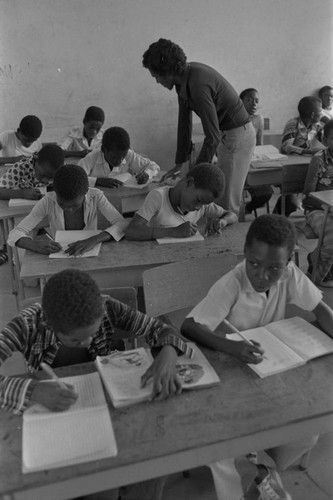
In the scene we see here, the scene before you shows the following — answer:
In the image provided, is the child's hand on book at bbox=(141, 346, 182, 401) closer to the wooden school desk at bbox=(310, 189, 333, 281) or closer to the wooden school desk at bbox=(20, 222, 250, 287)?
the wooden school desk at bbox=(20, 222, 250, 287)

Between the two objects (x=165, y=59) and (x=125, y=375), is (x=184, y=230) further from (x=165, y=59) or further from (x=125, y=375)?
(x=125, y=375)

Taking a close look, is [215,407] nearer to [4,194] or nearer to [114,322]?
[114,322]

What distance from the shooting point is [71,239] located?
8.35 feet

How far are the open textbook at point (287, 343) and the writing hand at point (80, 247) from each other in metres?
1.04

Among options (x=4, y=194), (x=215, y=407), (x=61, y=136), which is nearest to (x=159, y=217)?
(x=4, y=194)

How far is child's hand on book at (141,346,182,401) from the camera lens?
134 cm

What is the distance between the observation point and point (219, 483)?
155cm

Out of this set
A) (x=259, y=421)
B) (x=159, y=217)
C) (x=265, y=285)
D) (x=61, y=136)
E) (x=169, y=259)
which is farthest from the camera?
(x=61, y=136)

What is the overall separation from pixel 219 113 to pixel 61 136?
8.72 feet

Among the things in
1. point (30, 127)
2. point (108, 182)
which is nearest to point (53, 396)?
point (108, 182)

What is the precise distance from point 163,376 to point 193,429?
7.4 inches

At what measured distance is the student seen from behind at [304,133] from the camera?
177 inches

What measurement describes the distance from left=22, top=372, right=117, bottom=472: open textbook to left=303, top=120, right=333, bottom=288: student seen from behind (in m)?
2.31

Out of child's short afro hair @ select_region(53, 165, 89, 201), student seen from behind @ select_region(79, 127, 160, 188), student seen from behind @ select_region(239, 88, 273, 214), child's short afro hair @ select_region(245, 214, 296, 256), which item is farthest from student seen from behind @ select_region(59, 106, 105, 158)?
child's short afro hair @ select_region(245, 214, 296, 256)
